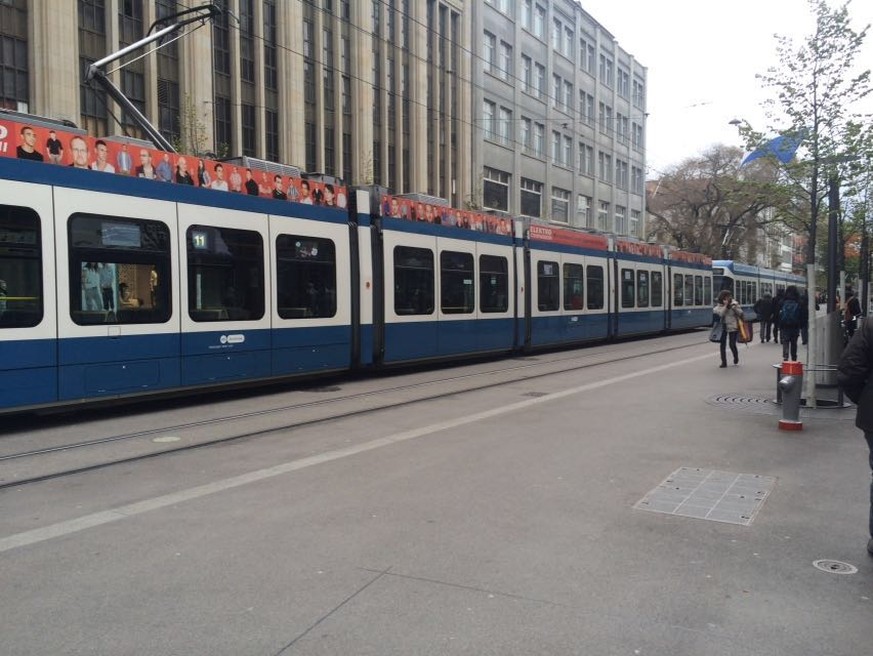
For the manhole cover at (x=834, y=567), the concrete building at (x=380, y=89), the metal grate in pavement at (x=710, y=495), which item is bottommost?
the manhole cover at (x=834, y=567)

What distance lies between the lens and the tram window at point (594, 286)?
2175 cm

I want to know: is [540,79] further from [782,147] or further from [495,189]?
[782,147]

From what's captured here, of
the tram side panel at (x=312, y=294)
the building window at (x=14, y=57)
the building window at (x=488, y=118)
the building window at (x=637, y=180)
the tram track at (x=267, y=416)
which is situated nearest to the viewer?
the tram track at (x=267, y=416)

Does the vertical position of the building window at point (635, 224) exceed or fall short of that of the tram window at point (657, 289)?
it exceeds it

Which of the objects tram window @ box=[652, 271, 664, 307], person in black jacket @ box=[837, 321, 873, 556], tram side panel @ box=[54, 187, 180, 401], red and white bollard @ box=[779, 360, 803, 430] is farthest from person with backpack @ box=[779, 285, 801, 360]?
tram side panel @ box=[54, 187, 180, 401]

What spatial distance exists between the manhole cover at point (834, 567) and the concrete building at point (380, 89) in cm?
1377

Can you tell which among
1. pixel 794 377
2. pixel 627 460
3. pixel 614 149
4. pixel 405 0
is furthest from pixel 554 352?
pixel 614 149

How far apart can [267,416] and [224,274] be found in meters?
2.26

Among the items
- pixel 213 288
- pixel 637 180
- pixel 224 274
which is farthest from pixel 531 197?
pixel 213 288

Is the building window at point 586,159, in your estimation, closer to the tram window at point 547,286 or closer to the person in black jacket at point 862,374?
the tram window at point 547,286

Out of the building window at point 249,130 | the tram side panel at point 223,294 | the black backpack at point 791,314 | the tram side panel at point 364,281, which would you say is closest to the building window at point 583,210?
the building window at point 249,130

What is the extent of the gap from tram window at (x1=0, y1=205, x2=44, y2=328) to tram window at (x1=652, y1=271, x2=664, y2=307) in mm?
22060

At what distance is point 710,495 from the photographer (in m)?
6.01

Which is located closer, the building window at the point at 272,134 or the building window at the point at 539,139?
the building window at the point at 272,134
